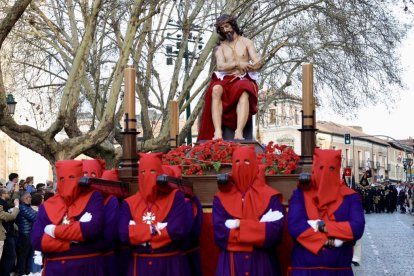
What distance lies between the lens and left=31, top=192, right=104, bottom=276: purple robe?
833 centimetres

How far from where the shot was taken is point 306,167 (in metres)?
9.30

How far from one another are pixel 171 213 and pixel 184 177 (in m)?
1.36

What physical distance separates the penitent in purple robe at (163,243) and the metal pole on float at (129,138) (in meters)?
1.38

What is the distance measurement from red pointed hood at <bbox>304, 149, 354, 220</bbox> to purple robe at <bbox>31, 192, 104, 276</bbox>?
2.13 meters

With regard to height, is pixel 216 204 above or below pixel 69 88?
below

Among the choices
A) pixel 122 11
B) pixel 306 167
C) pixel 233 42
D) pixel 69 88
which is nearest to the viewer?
pixel 306 167

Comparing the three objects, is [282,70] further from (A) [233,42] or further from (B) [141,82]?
(A) [233,42]

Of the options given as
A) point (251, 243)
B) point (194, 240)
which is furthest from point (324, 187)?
point (194, 240)

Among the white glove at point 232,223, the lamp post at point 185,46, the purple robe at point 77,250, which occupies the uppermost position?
the lamp post at point 185,46

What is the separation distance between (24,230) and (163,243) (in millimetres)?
7830

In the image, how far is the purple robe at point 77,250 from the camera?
8.33 meters

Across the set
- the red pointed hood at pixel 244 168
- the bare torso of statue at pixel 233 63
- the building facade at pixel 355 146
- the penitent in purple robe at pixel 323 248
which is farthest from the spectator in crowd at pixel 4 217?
the building facade at pixel 355 146

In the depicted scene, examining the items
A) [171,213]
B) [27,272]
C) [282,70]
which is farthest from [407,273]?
[282,70]

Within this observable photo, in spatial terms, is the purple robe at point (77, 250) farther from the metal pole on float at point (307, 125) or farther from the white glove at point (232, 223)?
the metal pole on float at point (307, 125)
